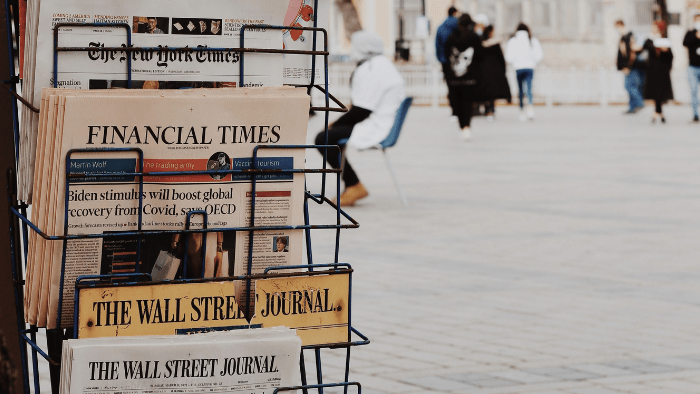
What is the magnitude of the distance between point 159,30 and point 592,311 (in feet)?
12.2

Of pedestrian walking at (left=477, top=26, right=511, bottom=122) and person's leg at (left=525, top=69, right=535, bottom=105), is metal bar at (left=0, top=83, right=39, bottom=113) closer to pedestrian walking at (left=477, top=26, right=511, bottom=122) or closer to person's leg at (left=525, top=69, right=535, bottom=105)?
pedestrian walking at (left=477, top=26, right=511, bottom=122)

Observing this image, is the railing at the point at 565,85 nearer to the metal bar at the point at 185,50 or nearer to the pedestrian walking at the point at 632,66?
the pedestrian walking at the point at 632,66

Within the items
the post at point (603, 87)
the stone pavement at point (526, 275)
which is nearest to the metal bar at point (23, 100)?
the stone pavement at point (526, 275)

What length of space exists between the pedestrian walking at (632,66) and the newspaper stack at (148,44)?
20065mm

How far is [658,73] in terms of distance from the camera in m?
19.9

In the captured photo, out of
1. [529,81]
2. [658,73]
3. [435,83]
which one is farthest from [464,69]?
[435,83]

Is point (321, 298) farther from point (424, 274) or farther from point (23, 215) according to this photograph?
point (424, 274)

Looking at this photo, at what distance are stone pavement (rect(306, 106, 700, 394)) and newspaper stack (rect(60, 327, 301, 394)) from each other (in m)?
1.98

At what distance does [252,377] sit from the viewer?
2.01m

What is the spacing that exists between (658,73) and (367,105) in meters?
12.2

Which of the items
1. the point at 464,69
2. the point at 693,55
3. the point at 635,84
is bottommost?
the point at 464,69

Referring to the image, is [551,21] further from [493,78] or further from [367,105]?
[367,105]

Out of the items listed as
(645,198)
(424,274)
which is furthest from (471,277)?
(645,198)

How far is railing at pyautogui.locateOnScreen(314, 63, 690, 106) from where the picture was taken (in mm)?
26141
